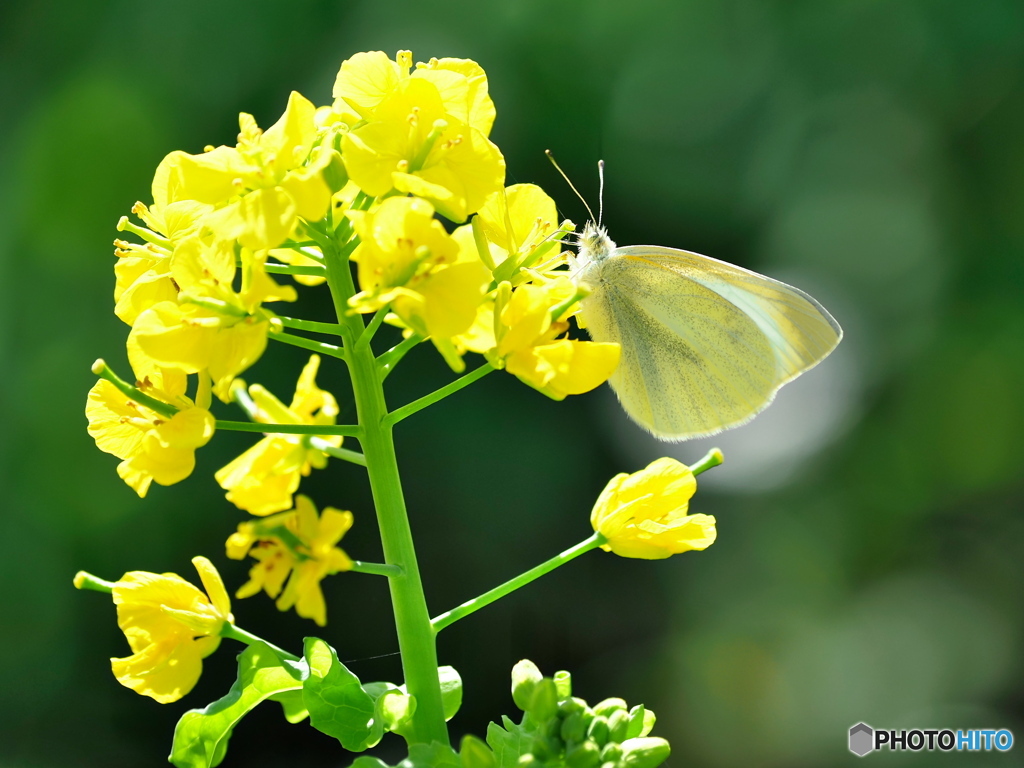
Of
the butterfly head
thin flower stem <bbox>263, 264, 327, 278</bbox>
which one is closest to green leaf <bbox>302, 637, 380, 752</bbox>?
thin flower stem <bbox>263, 264, 327, 278</bbox>

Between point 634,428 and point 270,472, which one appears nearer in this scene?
point 270,472

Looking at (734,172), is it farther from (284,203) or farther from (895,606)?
(284,203)

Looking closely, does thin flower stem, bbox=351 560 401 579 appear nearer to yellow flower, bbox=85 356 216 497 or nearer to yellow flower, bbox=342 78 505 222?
yellow flower, bbox=85 356 216 497

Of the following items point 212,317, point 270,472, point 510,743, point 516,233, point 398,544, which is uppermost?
A: point 516,233

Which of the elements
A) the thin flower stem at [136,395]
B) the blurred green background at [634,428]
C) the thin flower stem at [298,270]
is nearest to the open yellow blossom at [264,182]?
the thin flower stem at [298,270]

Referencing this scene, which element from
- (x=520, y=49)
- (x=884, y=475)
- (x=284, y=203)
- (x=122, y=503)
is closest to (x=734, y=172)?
(x=520, y=49)

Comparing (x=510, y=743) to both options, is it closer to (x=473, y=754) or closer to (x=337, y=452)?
(x=473, y=754)

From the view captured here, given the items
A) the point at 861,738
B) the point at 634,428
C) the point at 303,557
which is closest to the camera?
the point at 303,557

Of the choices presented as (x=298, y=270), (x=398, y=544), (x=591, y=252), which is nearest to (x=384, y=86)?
(x=298, y=270)
